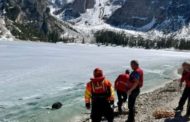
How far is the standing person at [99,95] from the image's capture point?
1645cm

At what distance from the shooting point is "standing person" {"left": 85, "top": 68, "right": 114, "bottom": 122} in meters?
16.5

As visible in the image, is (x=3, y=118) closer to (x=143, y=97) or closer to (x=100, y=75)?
(x=100, y=75)

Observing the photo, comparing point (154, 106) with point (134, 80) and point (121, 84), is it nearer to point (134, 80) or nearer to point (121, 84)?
point (121, 84)

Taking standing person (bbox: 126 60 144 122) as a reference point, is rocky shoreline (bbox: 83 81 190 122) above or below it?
below

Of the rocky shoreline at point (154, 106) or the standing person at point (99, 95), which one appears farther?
the rocky shoreline at point (154, 106)

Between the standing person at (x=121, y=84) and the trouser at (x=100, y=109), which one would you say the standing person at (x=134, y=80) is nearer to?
the trouser at (x=100, y=109)

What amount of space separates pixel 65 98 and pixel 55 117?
724 cm

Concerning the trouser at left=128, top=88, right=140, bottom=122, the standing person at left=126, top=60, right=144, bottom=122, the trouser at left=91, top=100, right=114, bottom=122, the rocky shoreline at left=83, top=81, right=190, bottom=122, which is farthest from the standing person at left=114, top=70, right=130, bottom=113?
the trouser at left=91, top=100, right=114, bottom=122

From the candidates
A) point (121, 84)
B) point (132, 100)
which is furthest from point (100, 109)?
point (121, 84)

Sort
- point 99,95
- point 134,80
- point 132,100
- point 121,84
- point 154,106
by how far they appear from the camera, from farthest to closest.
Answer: point 154,106 → point 121,84 → point 132,100 → point 134,80 → point 99,95

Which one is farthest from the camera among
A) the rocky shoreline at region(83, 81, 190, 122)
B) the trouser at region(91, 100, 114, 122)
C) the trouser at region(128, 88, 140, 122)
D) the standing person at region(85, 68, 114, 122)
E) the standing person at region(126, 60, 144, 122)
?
the rocky shoreline at region(83, 81, 190, 122)

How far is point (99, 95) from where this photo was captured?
1667 centimetres

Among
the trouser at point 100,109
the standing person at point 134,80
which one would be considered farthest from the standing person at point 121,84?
the trouser at point 100,109

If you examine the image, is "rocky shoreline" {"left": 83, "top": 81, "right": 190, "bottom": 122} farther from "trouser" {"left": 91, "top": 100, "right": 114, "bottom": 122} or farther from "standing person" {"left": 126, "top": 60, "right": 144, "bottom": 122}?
"trouser" {"left": 91, "top": 100, "right": 114, "bottom": 122}
